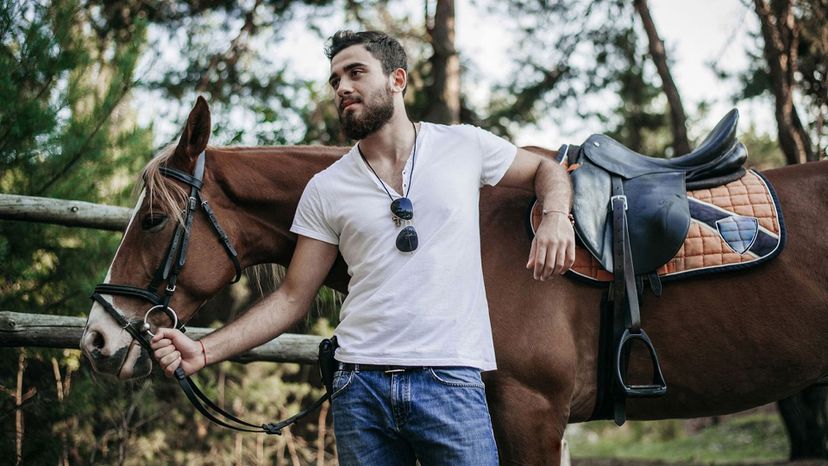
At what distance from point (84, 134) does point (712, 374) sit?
340 centimetres

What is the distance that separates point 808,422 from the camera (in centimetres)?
687

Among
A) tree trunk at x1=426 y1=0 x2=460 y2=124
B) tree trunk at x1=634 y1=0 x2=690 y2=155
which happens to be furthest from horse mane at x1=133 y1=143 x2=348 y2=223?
tree trunk at x1=634 y1=0 x2=690 y2=155

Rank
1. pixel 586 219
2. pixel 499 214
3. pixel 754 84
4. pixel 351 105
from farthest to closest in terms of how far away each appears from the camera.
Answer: pixel 754 84
pixel 499 214
pixel 586 219
pixel 351 105

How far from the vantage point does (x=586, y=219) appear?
254 centimetres

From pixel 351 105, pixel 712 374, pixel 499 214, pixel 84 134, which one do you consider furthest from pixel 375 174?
pixel 84 134

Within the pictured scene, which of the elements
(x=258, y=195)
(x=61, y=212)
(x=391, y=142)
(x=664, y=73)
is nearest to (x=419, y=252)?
(x=391, y=142)

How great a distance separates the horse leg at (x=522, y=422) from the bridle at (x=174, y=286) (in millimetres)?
587

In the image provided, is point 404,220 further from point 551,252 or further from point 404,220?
point 551,252

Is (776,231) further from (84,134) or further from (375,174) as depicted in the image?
(84,134)

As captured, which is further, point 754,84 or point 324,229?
point 754,84

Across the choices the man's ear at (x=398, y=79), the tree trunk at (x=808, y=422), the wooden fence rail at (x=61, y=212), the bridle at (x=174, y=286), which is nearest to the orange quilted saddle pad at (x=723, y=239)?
the man's ear at (x=398, y=79)

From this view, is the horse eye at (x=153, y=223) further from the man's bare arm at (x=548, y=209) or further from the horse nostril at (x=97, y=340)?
the man's bare arm at (x=548, y=209)

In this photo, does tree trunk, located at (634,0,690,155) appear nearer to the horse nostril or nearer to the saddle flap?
the saddle flap

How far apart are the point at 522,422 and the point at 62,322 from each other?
2.09 metres
